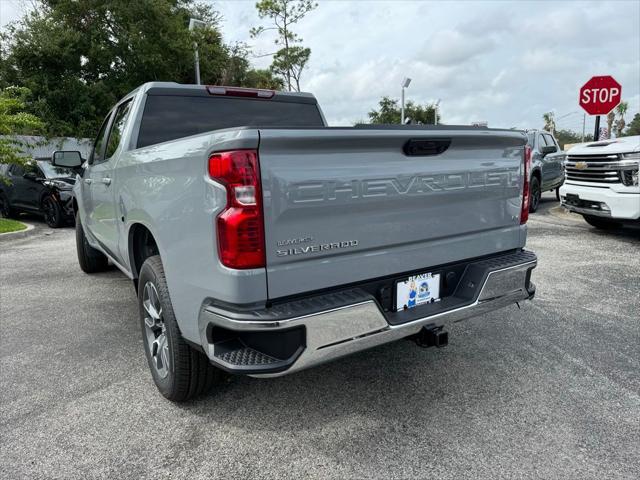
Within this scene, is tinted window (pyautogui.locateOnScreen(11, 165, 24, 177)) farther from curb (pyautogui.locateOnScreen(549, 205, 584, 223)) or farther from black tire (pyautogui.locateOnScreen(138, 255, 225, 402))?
curb (pyautogui.locateOnScreen(549, 205, 584, 223))

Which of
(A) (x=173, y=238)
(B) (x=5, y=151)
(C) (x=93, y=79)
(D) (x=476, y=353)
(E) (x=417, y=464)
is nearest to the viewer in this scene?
(E) (x=417, y=464)

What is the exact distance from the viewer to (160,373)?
2.87 meters

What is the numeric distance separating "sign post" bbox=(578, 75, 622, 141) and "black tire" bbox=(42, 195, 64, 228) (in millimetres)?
12532

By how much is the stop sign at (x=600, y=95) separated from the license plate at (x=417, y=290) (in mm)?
A: 11311

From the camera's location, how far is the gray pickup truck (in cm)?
205

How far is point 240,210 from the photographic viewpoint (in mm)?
2020

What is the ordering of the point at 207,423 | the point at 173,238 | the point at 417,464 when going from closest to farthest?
the point at 417,464
the point at 173,238
the point at 207,423

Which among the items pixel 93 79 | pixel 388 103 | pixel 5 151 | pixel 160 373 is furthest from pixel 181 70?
pixel 388 103

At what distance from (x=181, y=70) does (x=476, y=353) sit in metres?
23.1

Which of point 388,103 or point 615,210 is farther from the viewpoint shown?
point 388,103

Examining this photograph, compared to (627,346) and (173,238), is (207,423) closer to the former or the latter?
(173,238)

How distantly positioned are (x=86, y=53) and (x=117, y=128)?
61.2 ft

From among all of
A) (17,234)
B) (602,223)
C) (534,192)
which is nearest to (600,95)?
(534,192)

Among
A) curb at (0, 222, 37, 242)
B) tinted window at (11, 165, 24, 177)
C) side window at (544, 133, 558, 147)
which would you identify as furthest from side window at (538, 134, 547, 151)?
tinted window at (11, 165, 24, 177)
